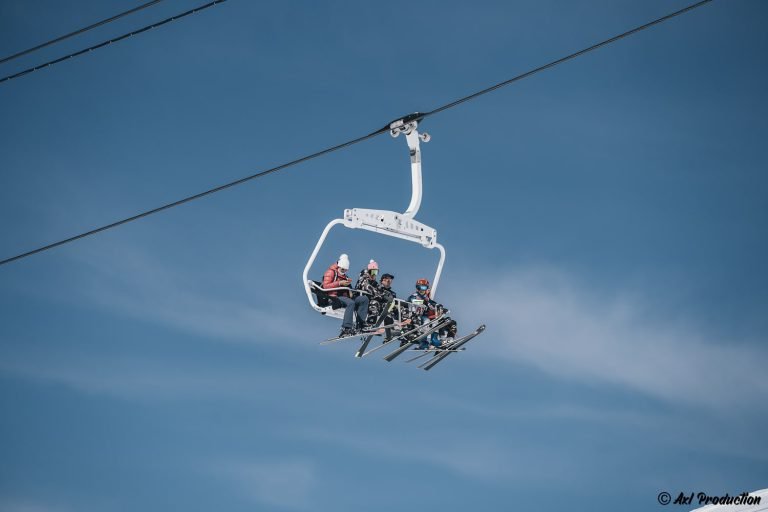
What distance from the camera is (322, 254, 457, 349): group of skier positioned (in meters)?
25.6

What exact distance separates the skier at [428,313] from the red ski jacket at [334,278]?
1873 millimetres

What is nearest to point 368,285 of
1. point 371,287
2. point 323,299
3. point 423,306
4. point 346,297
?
point 371,287

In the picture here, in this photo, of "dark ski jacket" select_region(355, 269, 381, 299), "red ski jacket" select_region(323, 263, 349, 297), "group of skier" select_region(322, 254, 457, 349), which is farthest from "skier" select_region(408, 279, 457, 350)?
"red ski jacket" select_region(323, 263, 349, 297)

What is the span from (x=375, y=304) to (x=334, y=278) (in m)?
1.25

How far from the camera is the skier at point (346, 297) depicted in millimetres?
25500

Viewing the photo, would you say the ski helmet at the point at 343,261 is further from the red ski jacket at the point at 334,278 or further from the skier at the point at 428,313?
the skier at the point at 428,313

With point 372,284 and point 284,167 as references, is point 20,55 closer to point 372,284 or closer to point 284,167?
point 284,167

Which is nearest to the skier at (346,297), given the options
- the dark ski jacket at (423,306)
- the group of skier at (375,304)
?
the group of skier at (375,304)

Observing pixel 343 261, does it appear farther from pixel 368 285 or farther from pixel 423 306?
pixel 423 306

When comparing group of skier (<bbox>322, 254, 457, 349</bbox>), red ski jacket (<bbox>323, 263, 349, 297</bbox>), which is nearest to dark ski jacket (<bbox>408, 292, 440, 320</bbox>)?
group of skier (<bbox>322, 254, 457, 349</bbox>)

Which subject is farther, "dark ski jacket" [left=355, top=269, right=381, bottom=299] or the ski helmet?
the ski helmet

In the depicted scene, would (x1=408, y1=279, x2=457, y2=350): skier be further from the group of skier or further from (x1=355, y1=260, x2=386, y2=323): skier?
(x1=355, y1=260, x2=386, y2=323): skier

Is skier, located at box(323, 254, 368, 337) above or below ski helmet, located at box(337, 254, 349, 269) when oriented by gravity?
below

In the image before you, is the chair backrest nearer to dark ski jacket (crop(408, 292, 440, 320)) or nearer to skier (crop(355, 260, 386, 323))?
skier (crop(355, 260, 386, 323))
